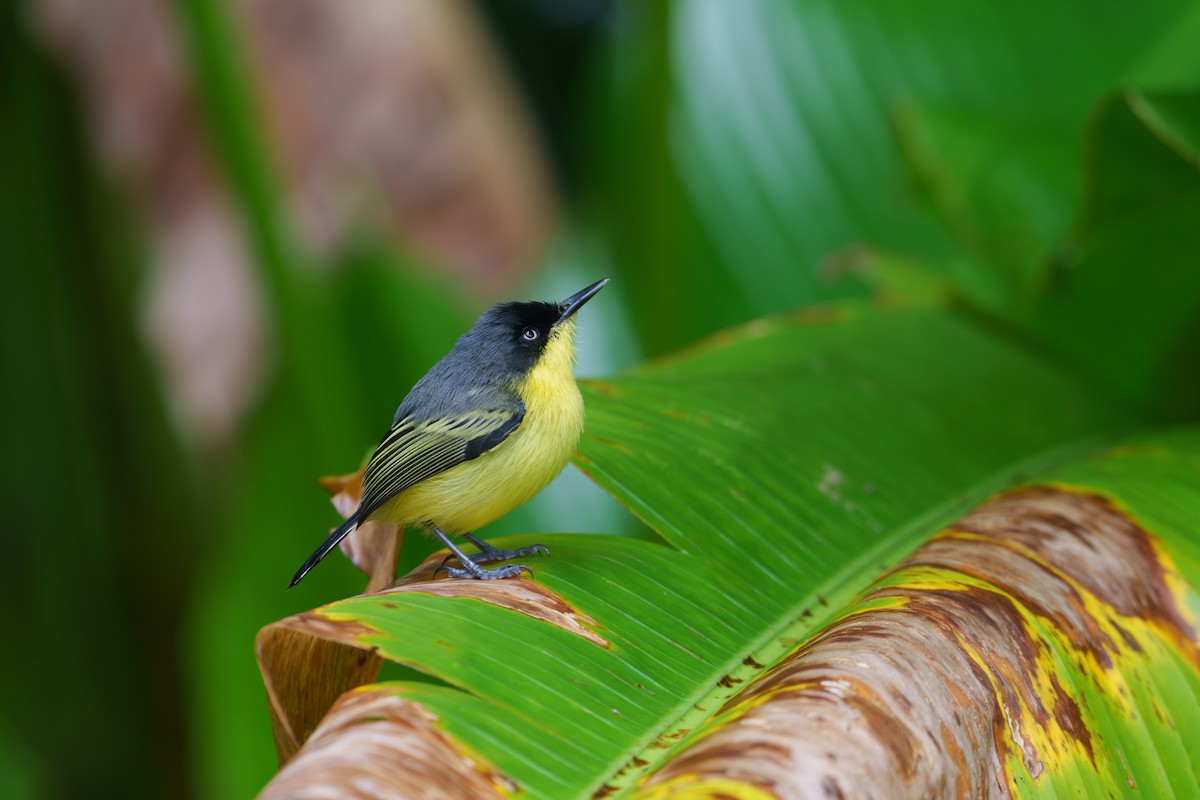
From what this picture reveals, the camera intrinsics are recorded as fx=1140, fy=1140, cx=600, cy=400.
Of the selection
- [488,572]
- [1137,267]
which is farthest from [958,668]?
[1137,267]

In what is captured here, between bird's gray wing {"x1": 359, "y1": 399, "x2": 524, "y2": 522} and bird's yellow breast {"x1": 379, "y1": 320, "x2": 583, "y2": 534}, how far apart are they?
0.07 feet

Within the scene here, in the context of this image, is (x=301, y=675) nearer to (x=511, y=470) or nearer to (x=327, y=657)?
(x=327, y=657)

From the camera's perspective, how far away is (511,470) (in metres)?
1.75

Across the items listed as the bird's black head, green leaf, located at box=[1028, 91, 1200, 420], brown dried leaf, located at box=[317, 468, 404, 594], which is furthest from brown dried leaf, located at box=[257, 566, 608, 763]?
green leaf, located at box=[1028, 91, 1200, 420]

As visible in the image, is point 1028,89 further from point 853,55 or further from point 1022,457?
point 1022,457

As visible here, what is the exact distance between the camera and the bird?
1696 mm

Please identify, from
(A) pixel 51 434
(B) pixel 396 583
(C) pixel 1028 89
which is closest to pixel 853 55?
(C) pixel 1028 89

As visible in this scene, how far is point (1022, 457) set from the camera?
7.35ft

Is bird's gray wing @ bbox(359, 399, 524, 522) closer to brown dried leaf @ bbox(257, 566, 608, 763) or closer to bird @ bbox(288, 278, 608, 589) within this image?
bird @ bbox(288, 278, 608, 589)

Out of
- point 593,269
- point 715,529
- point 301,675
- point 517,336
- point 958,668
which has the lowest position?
point 958,668

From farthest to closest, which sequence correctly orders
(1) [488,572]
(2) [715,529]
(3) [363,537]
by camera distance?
(3) [363,537]
(2) [715,529]
(1) [488,572]

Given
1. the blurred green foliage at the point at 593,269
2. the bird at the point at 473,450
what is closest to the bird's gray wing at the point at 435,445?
the bird at the point at 473,450

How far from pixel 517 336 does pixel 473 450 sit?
10.3 inches

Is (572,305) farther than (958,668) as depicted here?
Yes
